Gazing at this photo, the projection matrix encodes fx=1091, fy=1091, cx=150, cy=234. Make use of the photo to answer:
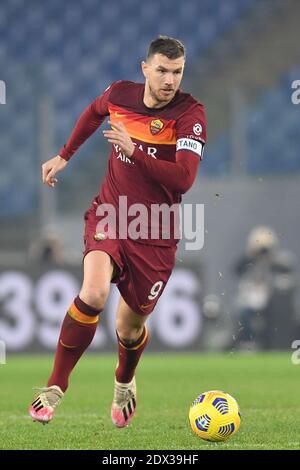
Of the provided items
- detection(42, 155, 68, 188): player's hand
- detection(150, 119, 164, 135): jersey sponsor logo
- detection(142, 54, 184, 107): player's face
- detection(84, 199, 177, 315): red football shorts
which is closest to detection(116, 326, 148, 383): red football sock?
detection(84, 199, 177, 315): red football shorts

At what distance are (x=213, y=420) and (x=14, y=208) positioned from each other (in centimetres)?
952

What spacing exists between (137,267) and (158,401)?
1.93m

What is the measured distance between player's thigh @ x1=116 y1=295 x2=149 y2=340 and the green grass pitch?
0.48 metres

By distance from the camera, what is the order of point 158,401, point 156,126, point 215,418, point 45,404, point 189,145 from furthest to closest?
point 158,401 → point 156,126 → point 189,145 → point 45,404 → point 215,418

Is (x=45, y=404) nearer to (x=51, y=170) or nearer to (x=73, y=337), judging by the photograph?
(x=73, y=337)

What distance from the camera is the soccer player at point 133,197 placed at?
523cm

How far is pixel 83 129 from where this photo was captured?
5984mm

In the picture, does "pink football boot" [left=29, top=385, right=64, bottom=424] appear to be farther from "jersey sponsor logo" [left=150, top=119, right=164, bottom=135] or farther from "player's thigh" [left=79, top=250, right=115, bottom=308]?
"jersey sponsor logo" [left=150, top=119, right=164, bottom=135]

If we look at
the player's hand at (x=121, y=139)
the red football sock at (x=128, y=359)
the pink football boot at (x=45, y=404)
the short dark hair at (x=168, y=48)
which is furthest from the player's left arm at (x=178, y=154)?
the pink football boot at (x=45, y=404)

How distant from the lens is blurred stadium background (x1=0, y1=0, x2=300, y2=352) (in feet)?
39.6

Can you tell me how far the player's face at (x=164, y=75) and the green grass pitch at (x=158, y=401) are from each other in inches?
65.8

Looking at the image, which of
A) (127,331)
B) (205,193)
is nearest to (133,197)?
(127,331)

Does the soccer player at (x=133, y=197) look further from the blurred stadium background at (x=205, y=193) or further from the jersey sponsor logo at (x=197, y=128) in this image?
the blurred stadium background at (x=205, y=193)

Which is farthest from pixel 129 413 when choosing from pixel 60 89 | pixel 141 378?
pixel 60 89
